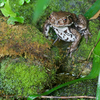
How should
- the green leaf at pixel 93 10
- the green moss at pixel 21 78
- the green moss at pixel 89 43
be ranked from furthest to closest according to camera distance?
the green moss at pixel 89 43, the green leaf at pixel 93 10, the green moss at pixel 21 78

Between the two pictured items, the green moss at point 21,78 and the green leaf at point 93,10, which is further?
the green leaf at point 93,10

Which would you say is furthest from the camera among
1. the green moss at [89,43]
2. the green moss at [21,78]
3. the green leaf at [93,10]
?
the green moss at [89,43]

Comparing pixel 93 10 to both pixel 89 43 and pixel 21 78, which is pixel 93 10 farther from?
pixel 21 78

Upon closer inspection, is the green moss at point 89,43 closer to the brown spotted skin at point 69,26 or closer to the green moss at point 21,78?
the brown spotted skin at point 69,26

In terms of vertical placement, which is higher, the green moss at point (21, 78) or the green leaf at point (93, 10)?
the green leaf at point (93, 10)

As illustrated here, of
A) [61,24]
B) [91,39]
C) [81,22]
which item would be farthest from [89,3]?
[61,24]

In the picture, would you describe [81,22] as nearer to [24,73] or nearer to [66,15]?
[66,15]

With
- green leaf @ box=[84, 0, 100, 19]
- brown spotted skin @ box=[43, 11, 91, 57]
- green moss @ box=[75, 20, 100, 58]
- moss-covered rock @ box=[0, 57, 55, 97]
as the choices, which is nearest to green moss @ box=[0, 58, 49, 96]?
moss-covered rock @ box=[0, 57, 55, 97]

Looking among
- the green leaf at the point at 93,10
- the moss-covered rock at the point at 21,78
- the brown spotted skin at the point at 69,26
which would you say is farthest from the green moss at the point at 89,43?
the moss-covered rock at the point at 21,78

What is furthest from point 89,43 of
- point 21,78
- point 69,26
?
point 21,78
